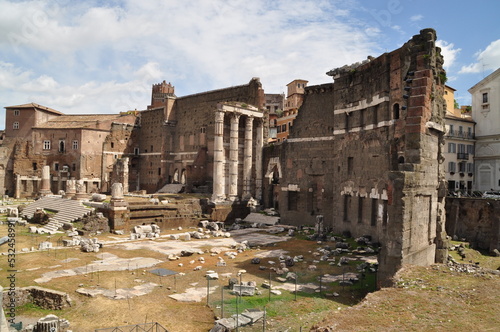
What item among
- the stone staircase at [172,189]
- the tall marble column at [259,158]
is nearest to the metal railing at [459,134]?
the tall marble column at [259,158]

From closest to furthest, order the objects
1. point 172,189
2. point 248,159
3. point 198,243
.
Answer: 1. point 198,243
2. point 248,159
3. point 172,189


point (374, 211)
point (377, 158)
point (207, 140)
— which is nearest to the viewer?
point (377, 158)

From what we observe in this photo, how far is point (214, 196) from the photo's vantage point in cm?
3528

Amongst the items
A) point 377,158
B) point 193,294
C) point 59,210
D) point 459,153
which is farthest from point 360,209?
point 59,210

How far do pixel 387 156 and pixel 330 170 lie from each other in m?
7.59

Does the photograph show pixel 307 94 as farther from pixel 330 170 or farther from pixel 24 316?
pixel 24 316

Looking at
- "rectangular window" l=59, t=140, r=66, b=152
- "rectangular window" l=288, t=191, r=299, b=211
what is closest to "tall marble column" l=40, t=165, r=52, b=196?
"rectangular window" l=59, t=140, r=66, b=152

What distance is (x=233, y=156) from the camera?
36562mm

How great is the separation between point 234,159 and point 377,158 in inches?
654

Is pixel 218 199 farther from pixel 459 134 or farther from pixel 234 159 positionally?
pixel 459 134

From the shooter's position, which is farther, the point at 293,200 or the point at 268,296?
the point at 293,200

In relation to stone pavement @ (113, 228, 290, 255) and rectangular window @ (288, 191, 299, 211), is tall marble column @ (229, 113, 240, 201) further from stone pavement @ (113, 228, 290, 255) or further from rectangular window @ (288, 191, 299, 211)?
stone pavement @ (113, 228, 290, 255)

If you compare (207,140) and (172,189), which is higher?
(207,140)

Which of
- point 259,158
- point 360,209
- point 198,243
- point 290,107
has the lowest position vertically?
point 198,243
